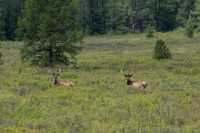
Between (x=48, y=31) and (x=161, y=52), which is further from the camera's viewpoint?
(x=161, y=52)

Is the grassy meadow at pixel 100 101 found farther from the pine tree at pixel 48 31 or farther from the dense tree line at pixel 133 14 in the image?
the dense tree line at pixel 133 14

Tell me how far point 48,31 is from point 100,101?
16.0m

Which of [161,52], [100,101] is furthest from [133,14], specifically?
[100,101]

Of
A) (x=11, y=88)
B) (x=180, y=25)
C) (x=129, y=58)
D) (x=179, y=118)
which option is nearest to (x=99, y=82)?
(x=11, y=88)

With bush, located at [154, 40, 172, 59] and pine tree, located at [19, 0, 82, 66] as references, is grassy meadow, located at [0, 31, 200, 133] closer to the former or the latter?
pine tree, located at [19, 0, 82, 66]

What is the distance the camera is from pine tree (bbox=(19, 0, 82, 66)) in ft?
124

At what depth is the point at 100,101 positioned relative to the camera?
901 inches

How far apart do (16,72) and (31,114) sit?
14384 millimetres

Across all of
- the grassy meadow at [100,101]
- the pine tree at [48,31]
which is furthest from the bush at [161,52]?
the pine tree at [48,31]

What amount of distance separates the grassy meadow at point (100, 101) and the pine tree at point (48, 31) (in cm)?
150

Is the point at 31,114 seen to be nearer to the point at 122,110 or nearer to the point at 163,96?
the point at 122,110

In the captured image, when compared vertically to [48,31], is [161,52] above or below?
below

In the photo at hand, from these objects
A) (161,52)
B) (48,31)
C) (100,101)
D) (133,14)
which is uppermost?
(48,31)

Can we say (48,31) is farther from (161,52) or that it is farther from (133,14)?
(133,14)
